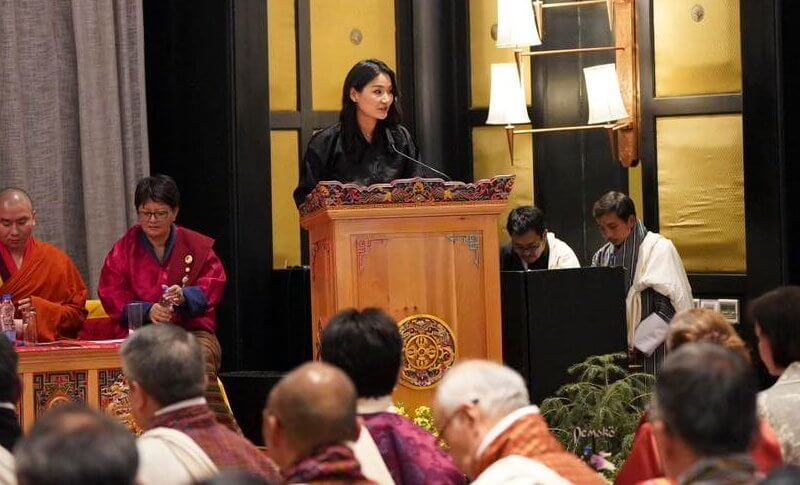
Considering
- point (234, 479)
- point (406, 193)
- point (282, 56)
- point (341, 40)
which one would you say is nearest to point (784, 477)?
point (234, 479)

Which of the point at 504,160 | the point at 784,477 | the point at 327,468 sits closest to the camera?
the point at 784,477

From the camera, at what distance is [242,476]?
6.97 feet

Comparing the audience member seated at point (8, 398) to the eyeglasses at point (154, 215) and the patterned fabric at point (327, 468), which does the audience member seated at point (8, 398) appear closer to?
the patterned fabric at point (327, 468)

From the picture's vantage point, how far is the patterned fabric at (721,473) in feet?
8.49

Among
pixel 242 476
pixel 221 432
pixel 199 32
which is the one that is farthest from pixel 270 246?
pixel 242 476

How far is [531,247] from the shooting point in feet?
25.0

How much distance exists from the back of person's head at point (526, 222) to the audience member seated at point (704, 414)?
4.79m

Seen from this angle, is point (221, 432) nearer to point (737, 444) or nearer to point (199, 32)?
point (737, 444)

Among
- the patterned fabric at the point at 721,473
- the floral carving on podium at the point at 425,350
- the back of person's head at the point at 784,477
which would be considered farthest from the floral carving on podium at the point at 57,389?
the back of person's head at the point at 784,477

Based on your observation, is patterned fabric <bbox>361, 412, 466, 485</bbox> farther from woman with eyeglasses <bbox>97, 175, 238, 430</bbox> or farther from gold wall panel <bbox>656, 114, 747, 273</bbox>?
gold wall panel <bbox>656, 114, 747, 273</bbox>

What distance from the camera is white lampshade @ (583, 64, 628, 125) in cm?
775

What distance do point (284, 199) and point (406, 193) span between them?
216 cm

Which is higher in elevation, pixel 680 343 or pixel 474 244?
pixel 474 244

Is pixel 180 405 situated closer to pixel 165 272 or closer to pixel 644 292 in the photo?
pixel 165 272
